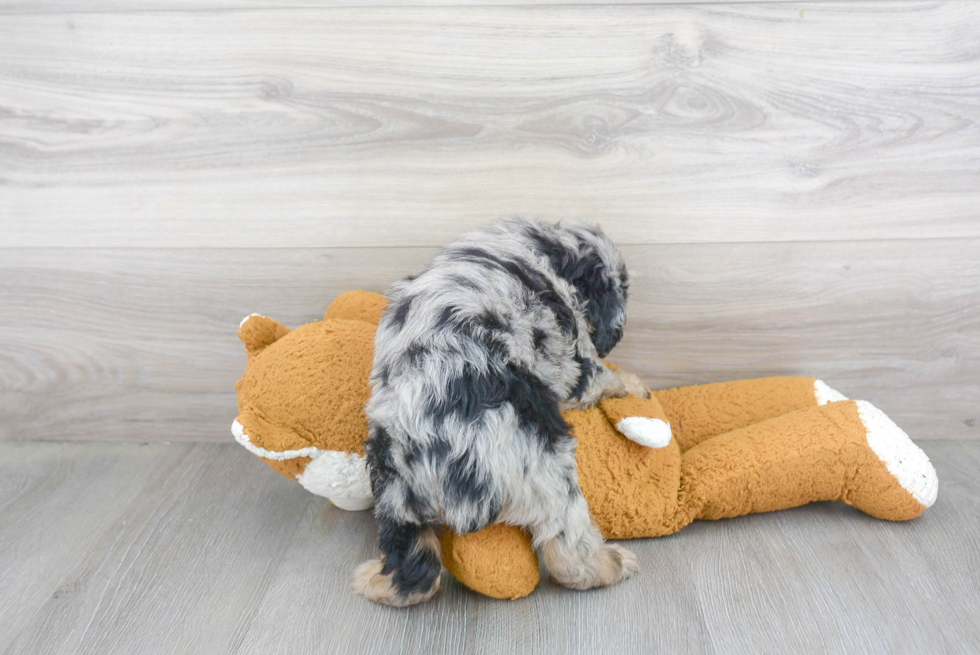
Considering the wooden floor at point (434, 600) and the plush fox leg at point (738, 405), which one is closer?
the wooden floor at point (434, 600)

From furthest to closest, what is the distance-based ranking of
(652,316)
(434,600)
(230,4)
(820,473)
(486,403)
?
(652,316) < (230,4) < (820,473) < (434,600) < (486,403)

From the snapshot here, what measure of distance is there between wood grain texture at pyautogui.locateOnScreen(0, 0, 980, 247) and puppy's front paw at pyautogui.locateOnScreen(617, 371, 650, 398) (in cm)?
Answer: 31

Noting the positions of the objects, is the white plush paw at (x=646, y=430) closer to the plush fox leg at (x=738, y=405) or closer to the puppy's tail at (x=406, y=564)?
the plush fox leg at (x=738, y=405)

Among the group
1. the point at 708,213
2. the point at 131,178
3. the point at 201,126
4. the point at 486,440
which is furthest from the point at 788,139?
the point at 131,178

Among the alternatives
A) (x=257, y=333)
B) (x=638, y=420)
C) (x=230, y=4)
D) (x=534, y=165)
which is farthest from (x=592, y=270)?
(x=230, y=4)

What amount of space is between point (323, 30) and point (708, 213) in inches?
32.4

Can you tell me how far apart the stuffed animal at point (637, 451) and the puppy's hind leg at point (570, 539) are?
4.3 inches

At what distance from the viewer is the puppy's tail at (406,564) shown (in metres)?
1.01

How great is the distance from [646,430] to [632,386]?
12 centimetres

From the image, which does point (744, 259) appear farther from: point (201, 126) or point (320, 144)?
point (201, 126)

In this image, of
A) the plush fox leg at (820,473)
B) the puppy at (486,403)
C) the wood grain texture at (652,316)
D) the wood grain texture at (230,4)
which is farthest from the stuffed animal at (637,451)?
the wood grain texture at (230,4)

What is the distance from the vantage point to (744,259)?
1.42 metres

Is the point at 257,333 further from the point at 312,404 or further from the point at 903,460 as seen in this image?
the point at 903,460

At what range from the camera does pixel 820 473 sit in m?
1.19
